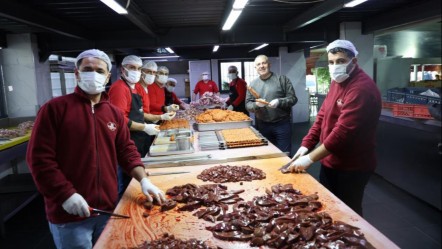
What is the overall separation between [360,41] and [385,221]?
4153 millimetres

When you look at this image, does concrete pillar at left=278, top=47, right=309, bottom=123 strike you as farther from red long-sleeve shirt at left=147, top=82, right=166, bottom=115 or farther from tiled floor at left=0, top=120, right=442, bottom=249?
tiled floor at left=0, top=120, right=442, bottom=249

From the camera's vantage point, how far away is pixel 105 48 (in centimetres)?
712

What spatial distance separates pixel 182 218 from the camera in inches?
80.0

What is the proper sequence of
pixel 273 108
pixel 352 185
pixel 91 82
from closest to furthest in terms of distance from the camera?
pixel 91 82, pixel 352 185, pixel 273 108

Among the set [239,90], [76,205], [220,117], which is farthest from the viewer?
[239,90]

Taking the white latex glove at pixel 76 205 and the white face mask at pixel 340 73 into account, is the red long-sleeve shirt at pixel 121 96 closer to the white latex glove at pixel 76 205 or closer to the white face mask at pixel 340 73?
the white latex glove at pixel 76 205

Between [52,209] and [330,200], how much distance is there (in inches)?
69.9

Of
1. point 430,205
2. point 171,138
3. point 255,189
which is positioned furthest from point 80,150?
point 430,205

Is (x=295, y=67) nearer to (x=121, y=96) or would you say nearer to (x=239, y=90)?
(x=239, y=90)

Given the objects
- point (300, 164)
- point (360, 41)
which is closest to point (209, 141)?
point (300, 164)

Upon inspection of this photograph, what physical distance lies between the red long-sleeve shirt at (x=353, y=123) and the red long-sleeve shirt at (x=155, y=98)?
3.92m

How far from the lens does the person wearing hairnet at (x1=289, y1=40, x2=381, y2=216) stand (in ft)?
8.14

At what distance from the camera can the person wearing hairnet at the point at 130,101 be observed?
3.66m

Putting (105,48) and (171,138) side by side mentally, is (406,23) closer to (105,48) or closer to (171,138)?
(171,138)
